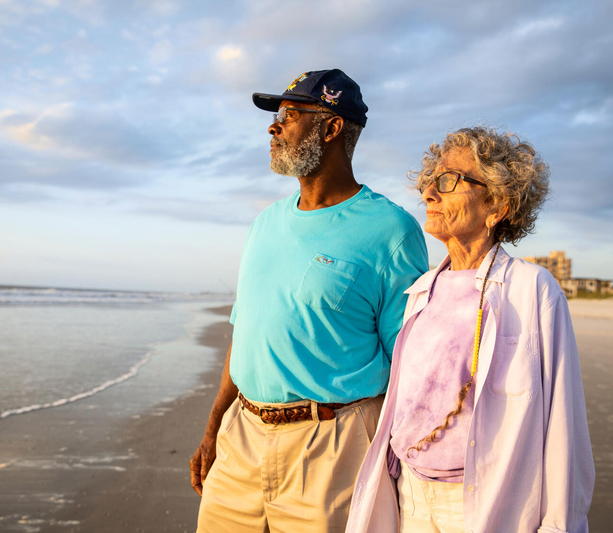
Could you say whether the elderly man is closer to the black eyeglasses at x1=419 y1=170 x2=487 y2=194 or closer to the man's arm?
the man's arm

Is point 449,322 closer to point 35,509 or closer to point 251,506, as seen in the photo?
point 251,506

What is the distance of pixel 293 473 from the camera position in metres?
1.89

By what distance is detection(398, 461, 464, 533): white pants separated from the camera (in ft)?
5.03

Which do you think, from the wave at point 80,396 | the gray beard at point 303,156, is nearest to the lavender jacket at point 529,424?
the gray beard at point 303,156

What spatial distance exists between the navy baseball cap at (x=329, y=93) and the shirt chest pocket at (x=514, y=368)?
4.15 ft

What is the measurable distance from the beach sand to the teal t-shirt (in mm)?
2143

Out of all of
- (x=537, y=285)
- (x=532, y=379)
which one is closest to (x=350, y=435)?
(x=532, y=379)

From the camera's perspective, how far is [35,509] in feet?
11.8

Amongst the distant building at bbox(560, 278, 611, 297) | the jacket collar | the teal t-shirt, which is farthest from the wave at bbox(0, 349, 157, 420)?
the distant building at bbox(560, 278, 611, 297)

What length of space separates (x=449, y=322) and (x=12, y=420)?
543 centimetres

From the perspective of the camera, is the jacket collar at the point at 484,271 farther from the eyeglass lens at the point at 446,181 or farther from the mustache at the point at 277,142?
the mustache at the point at 277,142

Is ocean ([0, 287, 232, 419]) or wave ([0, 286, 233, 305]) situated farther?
wave ([0, 286, 233, 305])

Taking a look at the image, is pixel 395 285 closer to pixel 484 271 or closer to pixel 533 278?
pixel 484 271

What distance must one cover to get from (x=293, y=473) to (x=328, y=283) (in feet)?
2.37
